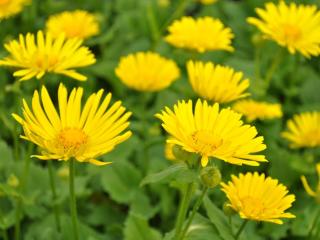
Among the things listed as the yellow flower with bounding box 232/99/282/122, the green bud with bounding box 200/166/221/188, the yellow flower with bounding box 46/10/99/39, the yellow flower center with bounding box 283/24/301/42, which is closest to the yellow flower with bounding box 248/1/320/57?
the yellow flower center with bounding box 283/24/301/42

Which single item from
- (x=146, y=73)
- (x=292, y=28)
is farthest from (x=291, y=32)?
(x=146, y=73)

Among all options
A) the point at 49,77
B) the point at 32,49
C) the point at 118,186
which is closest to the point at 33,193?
the point at 118,186

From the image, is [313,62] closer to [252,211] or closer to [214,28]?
[214,28]

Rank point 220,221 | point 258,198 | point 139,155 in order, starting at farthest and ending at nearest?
point 139,155
point 220,221
point 258,198

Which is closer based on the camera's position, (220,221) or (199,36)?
(220,221)

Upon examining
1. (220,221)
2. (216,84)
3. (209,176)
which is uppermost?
(216,84)

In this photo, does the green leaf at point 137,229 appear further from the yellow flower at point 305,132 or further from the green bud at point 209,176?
the yellow flower at point 305,132

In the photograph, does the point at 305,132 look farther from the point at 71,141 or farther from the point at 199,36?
the point at 71,141
